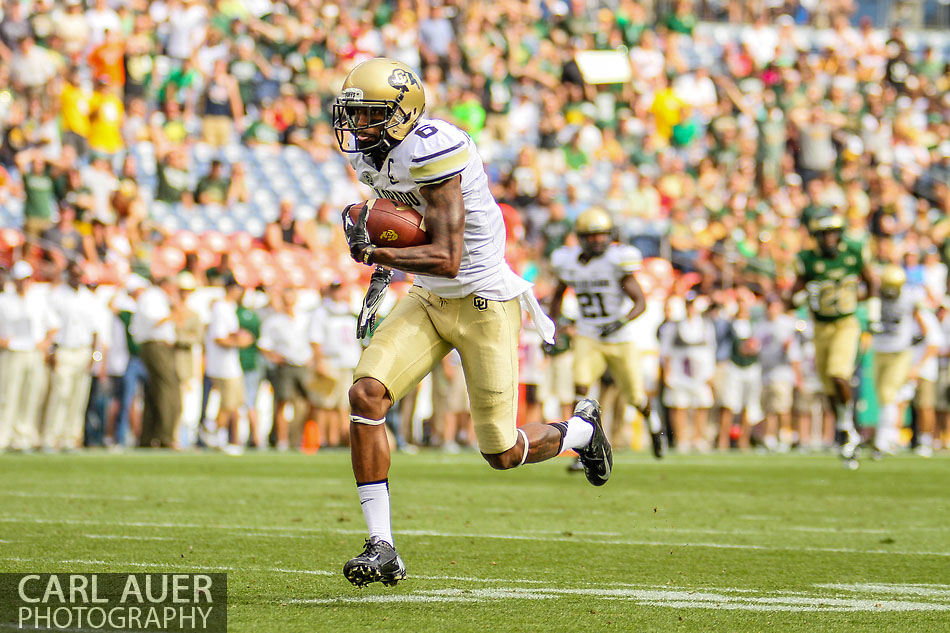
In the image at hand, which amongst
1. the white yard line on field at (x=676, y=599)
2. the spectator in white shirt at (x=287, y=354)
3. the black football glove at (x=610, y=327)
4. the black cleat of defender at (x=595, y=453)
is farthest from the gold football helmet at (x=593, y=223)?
the white yard line on field at (x=676, y=599)

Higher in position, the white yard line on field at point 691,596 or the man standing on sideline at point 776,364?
the white yard line on field at point 691,596

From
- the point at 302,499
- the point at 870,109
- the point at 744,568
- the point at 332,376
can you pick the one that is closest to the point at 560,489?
the point at 302,499

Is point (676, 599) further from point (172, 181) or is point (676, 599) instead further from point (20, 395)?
point (172, 181)

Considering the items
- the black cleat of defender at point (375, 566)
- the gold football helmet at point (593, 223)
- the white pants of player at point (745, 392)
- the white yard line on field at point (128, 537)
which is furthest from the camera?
the white pants of player at point (745, 392)

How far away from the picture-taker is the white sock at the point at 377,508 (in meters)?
5.01

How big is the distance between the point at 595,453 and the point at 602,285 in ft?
17.3

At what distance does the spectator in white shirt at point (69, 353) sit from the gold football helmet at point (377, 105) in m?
8.93

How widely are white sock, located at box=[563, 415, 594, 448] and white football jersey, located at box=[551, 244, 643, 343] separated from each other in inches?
205

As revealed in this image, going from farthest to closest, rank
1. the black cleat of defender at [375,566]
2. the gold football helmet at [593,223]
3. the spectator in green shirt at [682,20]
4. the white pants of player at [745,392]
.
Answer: the spectator in green shirt at [682,20]
the white pants of player at [745,392]
the gold football helmet at [593,223]
the black cleat of defender at [375,566]

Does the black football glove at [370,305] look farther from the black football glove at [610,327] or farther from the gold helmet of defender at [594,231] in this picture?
the gold helmet of defender at [594,231]

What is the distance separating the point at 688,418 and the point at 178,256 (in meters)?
5.47

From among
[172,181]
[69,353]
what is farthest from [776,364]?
[69,353]

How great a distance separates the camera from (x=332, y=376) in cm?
1462

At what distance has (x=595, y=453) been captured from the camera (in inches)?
248
